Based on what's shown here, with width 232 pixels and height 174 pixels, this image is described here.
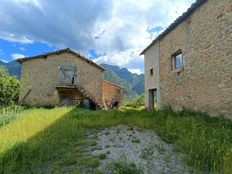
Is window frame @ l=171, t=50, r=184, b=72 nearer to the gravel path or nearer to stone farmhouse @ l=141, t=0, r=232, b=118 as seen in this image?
stone farmhouse @ l=141, t=0, r=232, b=118

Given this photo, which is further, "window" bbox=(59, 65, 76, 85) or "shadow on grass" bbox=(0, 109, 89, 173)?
"window" bbox=(59, 65, 76, 85)

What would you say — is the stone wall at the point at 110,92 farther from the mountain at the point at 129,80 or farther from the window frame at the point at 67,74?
the mountain at the point at 129,80

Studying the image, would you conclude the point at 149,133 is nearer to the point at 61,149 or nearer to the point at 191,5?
the point at 61,149

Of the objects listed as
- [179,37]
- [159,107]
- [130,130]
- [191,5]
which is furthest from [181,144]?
[159,107]

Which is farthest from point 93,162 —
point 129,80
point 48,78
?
point 129,80

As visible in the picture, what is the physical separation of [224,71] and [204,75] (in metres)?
1.31

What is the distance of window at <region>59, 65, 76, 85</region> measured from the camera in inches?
798

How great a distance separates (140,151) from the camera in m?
5.14

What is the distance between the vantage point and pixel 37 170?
4.38 metres

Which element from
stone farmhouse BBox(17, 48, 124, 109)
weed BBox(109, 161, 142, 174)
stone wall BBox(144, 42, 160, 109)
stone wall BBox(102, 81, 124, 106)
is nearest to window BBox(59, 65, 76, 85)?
stone farmhouse BBox(17, 48, 124, 109)

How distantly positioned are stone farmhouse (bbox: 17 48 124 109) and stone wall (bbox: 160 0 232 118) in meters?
10.4

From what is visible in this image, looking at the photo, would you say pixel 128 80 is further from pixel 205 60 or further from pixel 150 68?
pixel 205 60

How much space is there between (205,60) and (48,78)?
48.7 ft

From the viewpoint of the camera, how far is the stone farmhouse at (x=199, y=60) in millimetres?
7562
